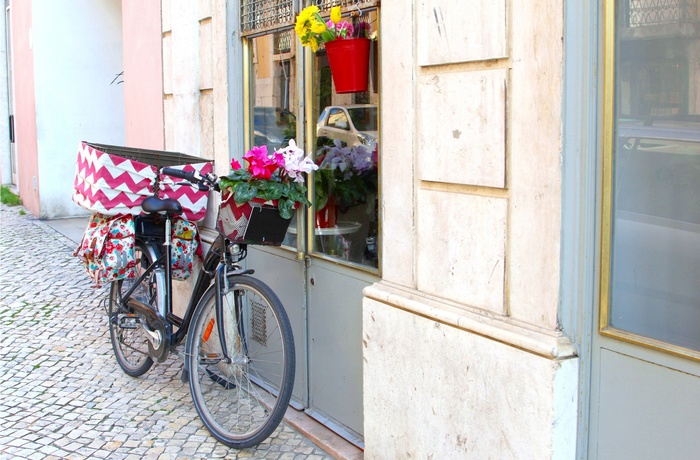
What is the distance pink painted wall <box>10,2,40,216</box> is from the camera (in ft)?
40.4

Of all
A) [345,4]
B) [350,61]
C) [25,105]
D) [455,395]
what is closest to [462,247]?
[455,395]

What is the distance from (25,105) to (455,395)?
11733 millimetres

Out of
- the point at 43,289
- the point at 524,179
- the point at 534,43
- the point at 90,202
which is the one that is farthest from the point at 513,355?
the point at 43,289

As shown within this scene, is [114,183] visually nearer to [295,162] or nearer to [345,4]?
[295,162]

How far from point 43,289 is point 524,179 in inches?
239

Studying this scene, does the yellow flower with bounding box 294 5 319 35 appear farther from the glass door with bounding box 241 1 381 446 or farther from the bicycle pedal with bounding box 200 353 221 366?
the bicycle pedal with bounding box 200 353 221 366

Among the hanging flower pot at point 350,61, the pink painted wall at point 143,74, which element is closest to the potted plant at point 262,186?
the hanging flower pot at point 350,61

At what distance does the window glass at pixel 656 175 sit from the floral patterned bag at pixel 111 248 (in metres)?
3.22

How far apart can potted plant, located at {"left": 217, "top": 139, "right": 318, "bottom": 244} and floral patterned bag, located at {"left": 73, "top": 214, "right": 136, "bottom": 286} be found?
1.14 metres

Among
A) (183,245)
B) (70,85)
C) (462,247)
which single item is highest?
(70,85)

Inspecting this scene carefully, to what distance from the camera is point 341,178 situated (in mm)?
4203

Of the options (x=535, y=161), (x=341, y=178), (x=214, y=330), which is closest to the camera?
(x=535, y=161)

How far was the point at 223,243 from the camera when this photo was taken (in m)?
4.19

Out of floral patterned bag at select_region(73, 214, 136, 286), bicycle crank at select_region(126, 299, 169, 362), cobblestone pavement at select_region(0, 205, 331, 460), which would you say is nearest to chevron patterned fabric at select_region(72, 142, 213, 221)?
floral patterned bag at select_region(73, 214, 136, 286)
